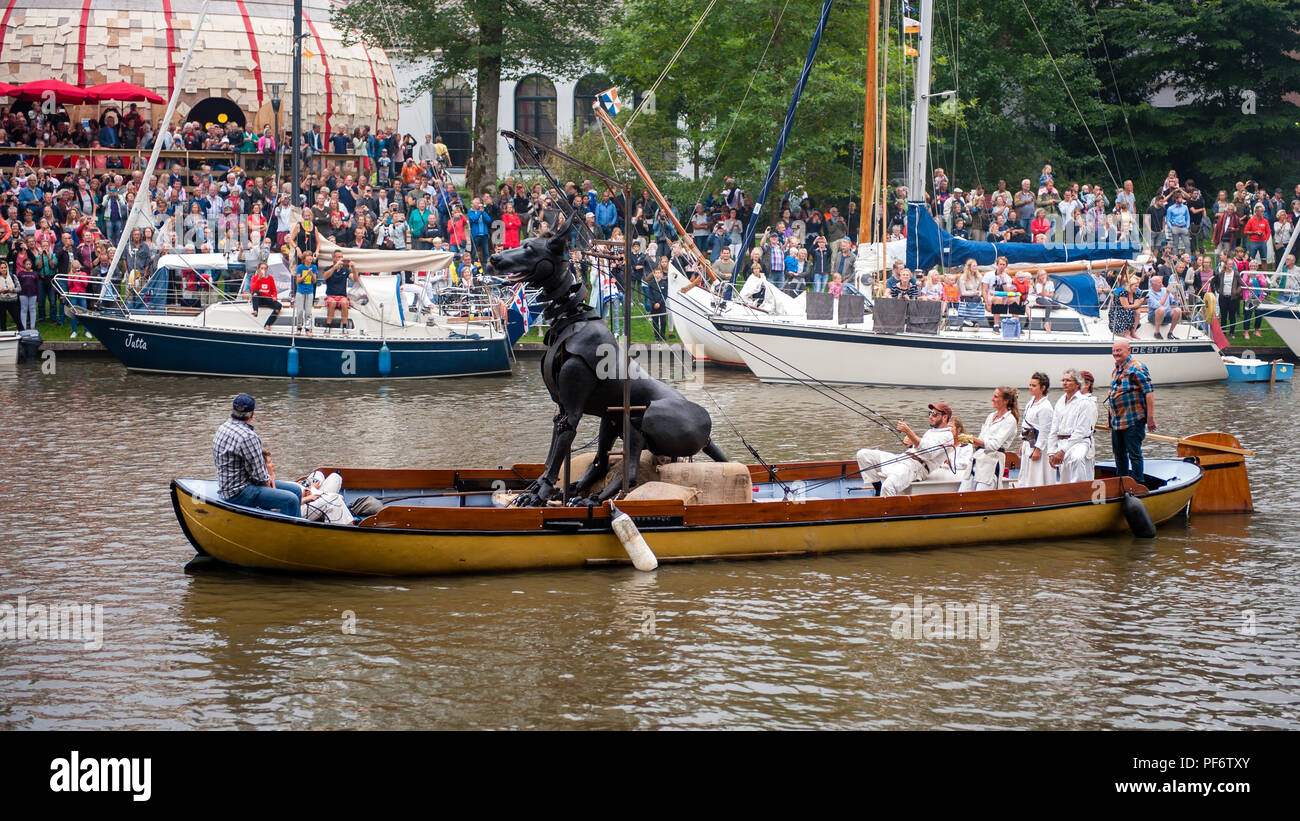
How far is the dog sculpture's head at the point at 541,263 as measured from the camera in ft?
47.5

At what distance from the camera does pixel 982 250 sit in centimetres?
2988

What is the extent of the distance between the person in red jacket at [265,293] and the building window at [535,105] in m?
26.6

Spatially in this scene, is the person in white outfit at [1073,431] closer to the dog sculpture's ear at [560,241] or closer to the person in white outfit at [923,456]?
the person in white outfit at [923,456]

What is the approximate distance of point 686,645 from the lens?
1191cm

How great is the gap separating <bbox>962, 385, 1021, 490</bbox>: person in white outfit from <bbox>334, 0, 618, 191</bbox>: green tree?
27.3 meters

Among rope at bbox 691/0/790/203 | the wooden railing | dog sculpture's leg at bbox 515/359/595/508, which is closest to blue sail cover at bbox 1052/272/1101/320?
rope at bbox 691/0/790/203

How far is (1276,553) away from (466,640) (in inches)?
338

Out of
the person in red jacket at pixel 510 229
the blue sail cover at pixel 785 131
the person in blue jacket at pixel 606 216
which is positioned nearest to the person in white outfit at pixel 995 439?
the blue sail cover at pixel 785 131

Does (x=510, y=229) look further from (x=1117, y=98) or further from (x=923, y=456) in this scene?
(x=1117, y=98)

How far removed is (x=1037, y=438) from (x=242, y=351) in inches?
685
